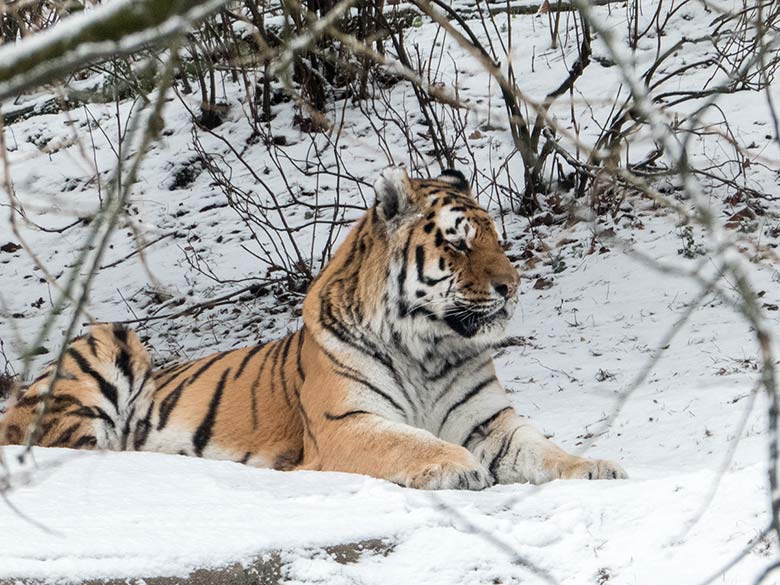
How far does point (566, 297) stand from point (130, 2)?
635cm

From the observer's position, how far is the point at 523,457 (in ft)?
12.9

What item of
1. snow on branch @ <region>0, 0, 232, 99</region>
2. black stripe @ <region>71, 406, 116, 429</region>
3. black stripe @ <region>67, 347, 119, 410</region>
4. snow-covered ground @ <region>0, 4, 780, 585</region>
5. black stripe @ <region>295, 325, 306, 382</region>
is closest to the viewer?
snow on branch @ <region>0, 0, 232, 99</region>

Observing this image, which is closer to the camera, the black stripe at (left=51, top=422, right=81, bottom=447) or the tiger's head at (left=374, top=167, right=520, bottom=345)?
the tiger's head at (left=374, top=167, right=520, bottom=345)

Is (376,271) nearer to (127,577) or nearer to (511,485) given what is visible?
(511,485)

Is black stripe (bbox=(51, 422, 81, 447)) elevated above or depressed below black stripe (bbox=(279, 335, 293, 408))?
below

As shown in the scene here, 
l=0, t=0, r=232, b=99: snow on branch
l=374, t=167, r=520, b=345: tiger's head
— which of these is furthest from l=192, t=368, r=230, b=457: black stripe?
l=0, t=0, r=232, b=99: snow on branch

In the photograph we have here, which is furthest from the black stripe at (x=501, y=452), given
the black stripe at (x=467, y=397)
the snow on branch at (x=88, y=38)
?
the snow on branch at (x=88, y=38)

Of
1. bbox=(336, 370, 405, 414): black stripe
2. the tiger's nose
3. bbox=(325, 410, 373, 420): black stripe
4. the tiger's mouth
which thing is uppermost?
the tiger's nose

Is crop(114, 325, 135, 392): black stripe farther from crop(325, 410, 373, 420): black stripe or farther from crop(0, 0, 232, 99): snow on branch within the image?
crop(0, 0, 232, 99): snow on branch

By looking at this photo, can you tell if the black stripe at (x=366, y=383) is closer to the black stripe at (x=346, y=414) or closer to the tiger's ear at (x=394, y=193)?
the black stripe at (x=346, y=414)

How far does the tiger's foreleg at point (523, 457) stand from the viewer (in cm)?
364

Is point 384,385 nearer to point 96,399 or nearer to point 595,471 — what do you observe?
point 595,471

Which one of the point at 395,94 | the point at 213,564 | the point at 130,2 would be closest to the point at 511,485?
the point at 213,564

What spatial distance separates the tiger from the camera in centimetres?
396
